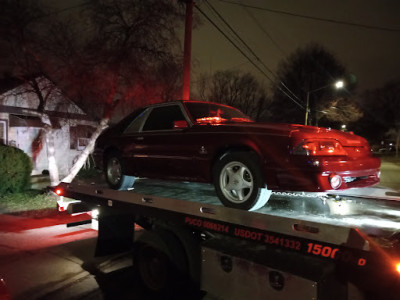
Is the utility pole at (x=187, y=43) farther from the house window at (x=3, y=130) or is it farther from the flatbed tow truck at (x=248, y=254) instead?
the house window at (x=3, y=130)

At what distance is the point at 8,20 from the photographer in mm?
10250

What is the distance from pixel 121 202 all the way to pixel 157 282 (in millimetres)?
1163

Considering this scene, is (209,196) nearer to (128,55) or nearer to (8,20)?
(128,55)

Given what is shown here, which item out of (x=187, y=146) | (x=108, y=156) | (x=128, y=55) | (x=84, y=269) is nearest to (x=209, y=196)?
(x=187, y=146)

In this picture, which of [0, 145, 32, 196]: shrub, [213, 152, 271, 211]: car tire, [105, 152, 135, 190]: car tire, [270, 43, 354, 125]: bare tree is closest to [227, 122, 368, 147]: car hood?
[213, 152, 271, 211]: car tire

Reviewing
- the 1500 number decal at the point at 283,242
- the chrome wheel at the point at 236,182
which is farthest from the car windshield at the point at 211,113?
the 1500 number decal at the point at 283,242

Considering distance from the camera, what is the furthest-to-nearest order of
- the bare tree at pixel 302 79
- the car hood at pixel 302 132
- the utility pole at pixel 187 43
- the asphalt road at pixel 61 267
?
the bare tree at pixel 302 79
the utility pole at pixel 187 43
the asphalt road at pixel 61 267
the car hood at pixel 302 132

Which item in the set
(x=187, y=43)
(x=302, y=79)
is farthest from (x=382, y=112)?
(x=187, y=43)

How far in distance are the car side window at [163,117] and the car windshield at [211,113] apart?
0.60 feet

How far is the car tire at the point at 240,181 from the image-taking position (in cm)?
370

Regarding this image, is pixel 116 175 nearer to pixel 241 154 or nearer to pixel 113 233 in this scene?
pixel 113 233

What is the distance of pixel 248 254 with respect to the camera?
3711 mm

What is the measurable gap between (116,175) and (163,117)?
1.36 meters

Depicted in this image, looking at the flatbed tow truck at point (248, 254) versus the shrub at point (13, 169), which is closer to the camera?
the flatbed tow truck at point (248, 254)
